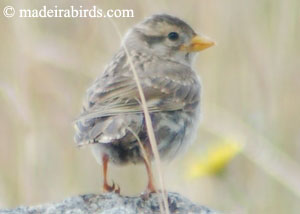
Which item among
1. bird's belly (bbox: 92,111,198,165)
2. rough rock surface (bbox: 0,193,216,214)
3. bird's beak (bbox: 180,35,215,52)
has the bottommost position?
rough rock surface (bbox: 0,193,216,214)

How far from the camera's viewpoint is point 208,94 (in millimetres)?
7270

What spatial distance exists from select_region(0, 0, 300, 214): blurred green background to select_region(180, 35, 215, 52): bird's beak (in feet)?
1.55

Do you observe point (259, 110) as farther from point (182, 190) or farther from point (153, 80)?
point (153, 80)

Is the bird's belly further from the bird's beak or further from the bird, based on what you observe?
the bird's beak

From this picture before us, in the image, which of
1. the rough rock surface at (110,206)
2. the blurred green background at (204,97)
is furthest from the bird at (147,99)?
the blurred green background at (204,97)

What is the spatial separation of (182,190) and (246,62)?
932mm

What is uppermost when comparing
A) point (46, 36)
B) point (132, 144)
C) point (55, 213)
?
point (46, 36)

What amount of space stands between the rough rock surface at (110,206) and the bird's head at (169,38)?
1.65 meters

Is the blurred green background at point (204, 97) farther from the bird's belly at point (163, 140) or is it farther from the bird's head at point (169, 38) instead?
the bird's belly at point (163, 140)

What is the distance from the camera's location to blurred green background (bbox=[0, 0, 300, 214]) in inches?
258

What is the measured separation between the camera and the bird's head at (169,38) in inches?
249

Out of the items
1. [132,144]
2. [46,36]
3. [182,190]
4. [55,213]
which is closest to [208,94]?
[182,190]

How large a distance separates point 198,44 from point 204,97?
113cm

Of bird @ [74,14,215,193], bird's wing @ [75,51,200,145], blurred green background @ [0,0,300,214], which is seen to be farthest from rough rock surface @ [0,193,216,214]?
blurred green background @ [0,0,300,214]
